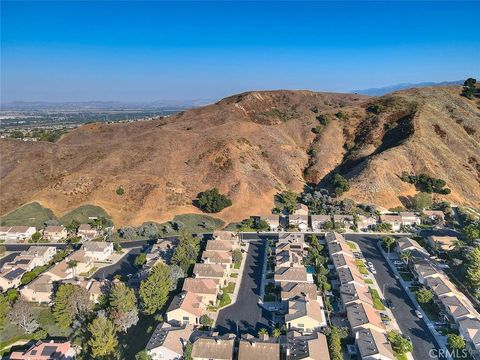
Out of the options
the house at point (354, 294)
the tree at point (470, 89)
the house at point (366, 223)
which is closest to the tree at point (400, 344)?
the house at point (354, 294)

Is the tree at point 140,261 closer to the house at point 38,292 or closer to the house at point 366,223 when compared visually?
the house at point 38,292

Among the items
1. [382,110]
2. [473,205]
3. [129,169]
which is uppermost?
[382,110]

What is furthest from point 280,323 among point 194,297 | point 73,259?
point 73,259

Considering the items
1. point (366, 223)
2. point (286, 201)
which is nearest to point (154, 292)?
point (286, 201)

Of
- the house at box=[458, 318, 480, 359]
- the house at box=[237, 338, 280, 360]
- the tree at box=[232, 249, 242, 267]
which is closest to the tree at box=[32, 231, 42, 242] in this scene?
the tree at box=[232, 249, 242, 267]

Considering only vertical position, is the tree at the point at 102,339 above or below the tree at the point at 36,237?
above

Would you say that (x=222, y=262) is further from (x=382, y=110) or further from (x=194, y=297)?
(x=382, y=110)

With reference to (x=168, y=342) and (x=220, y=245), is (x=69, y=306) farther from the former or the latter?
(x=220, y=245)

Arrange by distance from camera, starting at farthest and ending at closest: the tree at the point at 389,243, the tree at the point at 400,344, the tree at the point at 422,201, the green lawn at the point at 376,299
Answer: the tree at the point at 422,201, the tree at the point at 389,243, the green lawn at the point at 376,299, the tree at the point at 400,344
